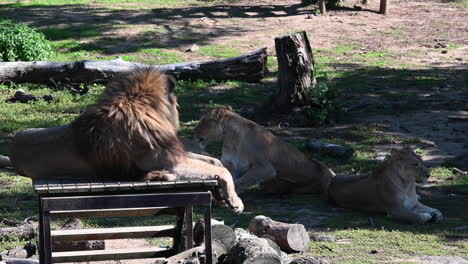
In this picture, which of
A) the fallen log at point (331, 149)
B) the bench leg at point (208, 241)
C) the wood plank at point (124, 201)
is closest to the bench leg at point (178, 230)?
the bench leg at point (208, 241)

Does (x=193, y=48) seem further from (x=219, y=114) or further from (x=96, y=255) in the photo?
(x=96, y=255)

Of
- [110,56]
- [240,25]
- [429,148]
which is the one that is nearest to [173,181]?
[429,148]

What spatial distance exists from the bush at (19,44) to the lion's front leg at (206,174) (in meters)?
9.86

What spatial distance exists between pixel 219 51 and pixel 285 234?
1097 centimetres

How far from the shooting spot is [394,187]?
905 cm

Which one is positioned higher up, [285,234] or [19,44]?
[19,44]

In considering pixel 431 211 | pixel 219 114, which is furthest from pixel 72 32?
pixel 431 211

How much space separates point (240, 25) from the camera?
2064 centimetres

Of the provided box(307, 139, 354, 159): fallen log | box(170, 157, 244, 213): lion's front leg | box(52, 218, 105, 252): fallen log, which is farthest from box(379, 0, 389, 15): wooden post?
box(170, 157, 244, 213): lion's front leg

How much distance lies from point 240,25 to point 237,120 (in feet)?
35.9

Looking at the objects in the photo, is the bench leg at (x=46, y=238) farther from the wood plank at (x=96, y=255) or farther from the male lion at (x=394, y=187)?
the male lion at (x=394, y=187)

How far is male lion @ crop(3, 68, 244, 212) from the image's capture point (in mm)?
6191

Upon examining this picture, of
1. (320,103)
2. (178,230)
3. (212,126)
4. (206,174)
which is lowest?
(320,103)

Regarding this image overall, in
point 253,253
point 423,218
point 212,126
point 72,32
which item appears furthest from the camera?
point 72,32
